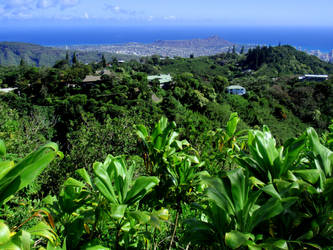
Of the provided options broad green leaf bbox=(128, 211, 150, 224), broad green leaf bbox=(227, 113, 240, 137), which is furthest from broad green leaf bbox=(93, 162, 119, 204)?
broad green leaf bbox=(227, 113, 240, 137)

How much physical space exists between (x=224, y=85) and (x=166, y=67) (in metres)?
28.5

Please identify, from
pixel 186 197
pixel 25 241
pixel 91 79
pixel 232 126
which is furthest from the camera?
pixel 91 79

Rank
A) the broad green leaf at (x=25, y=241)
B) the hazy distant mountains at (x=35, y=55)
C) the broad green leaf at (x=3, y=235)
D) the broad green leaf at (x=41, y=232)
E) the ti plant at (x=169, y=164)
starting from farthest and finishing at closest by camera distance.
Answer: the hazy distant mountains at (x=35, y=55) → the ti plant at (x=169, y=164) → the broad green leaf at (x=41, y=232) → the broad green leaf at (x=25, y=241) → the broad green leaf at (x=3, y=235)

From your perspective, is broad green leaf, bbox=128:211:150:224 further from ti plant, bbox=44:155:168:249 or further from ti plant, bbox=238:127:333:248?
ti plant, bbox=238:127:333:248

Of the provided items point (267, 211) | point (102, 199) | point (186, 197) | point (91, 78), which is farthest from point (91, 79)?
point (267, 211)

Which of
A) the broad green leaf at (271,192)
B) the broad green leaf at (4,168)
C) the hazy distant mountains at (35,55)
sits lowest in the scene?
the broad green leaf at (271,192)

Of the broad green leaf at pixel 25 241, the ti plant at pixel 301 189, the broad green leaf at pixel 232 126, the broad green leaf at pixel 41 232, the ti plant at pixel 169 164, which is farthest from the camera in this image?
the broad green leaf at pixel 232 126

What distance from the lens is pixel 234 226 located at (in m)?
1.01

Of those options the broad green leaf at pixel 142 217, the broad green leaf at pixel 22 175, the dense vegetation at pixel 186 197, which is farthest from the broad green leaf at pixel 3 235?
the broad green leaf at pixel 142 217

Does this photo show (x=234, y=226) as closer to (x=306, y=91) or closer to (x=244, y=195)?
(x=244, y=195)

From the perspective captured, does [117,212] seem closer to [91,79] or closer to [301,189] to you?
[301,189]

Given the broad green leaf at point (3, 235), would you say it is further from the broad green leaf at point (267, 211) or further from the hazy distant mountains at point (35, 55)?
the hazy distant mountains at point (35, 55)

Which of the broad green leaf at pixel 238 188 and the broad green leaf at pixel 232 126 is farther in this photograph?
the broad green leaf at pixel 232 126

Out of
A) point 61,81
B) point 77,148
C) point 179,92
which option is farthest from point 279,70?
point 77,148
